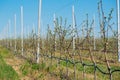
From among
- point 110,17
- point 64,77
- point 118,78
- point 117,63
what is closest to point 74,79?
point 64,77

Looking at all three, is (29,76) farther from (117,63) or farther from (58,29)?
(117,63)

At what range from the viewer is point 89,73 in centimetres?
1373

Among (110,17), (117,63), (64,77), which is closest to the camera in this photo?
(110,17)

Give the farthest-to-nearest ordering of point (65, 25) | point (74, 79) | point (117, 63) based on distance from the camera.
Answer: point (117, 63), point (65, 25), point (74, 79)

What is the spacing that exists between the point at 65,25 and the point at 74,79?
2.49 meters

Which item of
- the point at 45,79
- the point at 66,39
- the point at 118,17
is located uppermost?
the point at 118,17

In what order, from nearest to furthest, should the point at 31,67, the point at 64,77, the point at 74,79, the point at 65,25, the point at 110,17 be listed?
the point at 110,17 → the point at 74,79 → the point at 64,77 → the point at 65,25 → the point at 31,67

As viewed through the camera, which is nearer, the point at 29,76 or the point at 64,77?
the point at 64,77

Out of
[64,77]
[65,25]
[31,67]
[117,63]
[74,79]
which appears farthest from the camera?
[117,63]

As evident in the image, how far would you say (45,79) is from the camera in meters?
12.3

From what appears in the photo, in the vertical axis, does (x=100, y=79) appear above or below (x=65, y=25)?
below

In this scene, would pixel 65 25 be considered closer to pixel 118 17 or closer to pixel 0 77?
pixel 0 77

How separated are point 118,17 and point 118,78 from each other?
7.84m

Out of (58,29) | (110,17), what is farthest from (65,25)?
(110,17)
